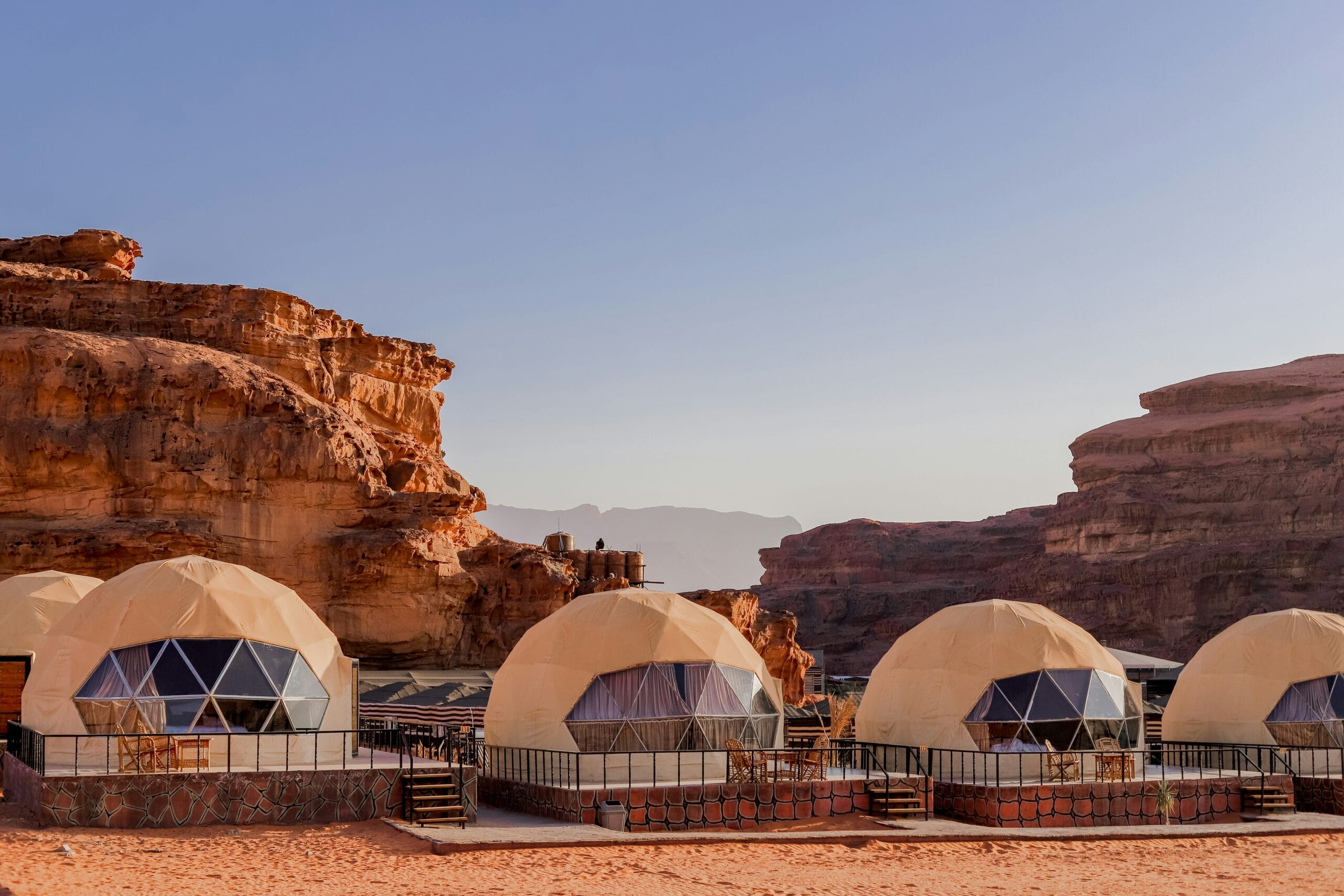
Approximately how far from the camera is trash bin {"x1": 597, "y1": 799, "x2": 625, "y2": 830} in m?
19.7

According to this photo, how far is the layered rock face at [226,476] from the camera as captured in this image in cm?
4209

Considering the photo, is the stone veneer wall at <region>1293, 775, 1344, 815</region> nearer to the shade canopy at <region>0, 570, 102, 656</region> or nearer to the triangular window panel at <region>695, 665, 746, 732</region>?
the triangular window panel at <region>695, 665, 746, 732</region>

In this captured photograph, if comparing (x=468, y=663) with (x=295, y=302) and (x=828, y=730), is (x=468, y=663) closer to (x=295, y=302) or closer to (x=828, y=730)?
(x=295, y=302)

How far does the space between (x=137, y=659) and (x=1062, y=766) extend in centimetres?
Result: 1510

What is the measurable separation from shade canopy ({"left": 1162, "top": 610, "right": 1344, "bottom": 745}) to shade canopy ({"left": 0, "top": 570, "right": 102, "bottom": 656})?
76.6 feet

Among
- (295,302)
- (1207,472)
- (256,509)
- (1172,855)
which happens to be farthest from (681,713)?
(1207,472)

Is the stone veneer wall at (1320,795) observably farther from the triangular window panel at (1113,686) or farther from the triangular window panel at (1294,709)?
the triangular window panel at (1113,686)

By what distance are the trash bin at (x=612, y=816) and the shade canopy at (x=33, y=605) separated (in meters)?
13.3

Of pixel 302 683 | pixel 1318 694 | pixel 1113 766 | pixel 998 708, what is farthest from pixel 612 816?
pixel 1318 694

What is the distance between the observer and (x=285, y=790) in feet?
64.2

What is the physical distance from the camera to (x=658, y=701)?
23141mm

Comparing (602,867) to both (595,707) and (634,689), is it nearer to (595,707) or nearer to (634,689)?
(595,707)

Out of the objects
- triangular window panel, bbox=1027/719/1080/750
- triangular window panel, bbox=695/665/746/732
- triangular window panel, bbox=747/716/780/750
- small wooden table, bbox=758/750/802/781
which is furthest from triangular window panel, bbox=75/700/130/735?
triangular window panel, bbox=1027/719/1080/750

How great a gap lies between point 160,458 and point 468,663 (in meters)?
12.4
